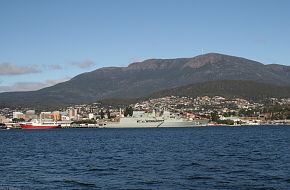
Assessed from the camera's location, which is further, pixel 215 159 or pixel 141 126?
pixel 141 126

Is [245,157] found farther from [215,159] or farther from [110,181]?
[110,181]

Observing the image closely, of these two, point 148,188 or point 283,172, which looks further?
point 283,172

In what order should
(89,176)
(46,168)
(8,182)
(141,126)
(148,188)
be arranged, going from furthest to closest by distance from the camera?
(141,126), (46,168), (89,176), (8,182), (148,188)

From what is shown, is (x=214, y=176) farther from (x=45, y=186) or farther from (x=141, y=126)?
(x=141, y=126)

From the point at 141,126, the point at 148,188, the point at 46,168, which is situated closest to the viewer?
the point at 148,188

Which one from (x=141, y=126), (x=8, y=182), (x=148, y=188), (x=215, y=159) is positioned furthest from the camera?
(x=141, y=126)

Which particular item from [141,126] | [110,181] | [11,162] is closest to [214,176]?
[110,181]

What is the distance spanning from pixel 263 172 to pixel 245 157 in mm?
10102

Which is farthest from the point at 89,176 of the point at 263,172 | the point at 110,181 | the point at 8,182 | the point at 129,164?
the point at 263,172

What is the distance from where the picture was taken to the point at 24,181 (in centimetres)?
2939

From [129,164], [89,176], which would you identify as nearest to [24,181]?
[89,176]

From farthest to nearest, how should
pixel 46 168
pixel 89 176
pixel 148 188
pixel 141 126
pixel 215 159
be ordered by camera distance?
pixel 141 126, pixel 215 159, pixel 46 168, pixel 89 176, pixel 148 188

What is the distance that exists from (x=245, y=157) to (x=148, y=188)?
56.6 feet

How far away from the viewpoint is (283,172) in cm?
3130
